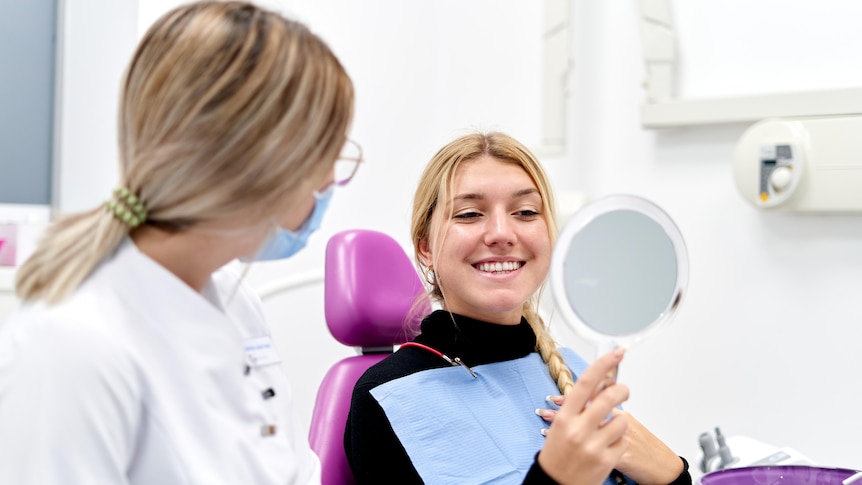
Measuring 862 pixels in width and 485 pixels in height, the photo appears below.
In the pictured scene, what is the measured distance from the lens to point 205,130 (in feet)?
2.44

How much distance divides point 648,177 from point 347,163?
4.27 ft

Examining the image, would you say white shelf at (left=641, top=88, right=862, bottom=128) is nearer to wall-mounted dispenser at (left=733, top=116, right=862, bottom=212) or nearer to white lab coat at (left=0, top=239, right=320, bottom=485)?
wall-mounted dispenser at (left=733, top=116, right=862, bottom=212)

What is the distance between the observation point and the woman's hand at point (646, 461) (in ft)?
4.04

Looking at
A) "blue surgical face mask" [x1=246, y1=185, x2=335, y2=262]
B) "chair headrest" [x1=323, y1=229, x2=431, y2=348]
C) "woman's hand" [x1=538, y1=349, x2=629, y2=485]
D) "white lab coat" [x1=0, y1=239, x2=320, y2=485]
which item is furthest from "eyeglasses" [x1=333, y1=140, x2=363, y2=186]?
"chair headrest" [x1=323, y1=229, x2=431, y2=348]

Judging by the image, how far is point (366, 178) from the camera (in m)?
2.36

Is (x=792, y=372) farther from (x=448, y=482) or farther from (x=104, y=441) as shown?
(x=104, y=441)

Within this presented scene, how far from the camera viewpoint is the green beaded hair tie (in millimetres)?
772

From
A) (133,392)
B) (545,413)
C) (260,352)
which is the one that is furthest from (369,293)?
(133,392)

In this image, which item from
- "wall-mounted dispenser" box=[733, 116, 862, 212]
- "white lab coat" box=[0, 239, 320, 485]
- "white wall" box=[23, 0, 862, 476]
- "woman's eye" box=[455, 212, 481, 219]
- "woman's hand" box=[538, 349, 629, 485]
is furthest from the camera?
"white wall" box=[23, 0, 862, 476]

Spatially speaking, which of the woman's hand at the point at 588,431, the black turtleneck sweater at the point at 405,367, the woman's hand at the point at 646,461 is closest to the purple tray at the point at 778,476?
the woman's hand at the point at 646,461

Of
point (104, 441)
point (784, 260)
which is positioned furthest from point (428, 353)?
point (784, 260)

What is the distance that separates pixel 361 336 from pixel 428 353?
0.18 metres

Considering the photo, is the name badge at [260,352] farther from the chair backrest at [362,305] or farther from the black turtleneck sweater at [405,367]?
the chair backrest at [362,305]

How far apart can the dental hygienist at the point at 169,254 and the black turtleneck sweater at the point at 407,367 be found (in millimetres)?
389
